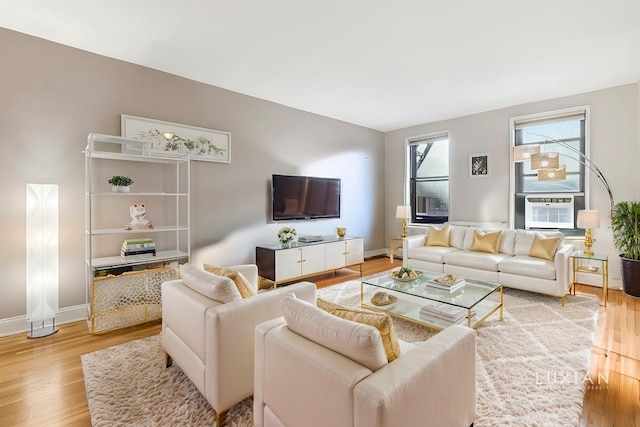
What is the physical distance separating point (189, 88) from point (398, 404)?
396cm

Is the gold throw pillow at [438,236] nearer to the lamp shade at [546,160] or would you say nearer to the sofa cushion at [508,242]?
the sofa cushion at [508,242]

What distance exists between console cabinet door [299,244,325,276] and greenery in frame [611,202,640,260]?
146 inches

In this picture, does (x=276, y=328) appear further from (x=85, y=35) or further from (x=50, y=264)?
(x=85, y=35)

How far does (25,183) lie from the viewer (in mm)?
2814

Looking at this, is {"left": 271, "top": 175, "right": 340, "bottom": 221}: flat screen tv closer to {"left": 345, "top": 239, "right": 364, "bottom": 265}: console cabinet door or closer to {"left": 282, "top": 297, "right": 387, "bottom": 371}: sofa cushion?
{"left": 345, "top": 239, "right": 364, "bottom": 265}: console cabinet door

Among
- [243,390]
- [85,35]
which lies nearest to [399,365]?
[243,390]

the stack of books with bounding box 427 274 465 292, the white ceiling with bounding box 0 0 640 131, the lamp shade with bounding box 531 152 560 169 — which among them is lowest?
the stack of books with bounding box 427 274 465 292

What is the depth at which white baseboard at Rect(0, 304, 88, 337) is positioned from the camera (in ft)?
9.02

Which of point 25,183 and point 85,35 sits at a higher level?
point 85,35

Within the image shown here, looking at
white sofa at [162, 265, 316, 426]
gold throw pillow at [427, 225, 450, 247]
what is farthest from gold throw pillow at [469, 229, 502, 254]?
white sofa at [162, 265, 316, 426]

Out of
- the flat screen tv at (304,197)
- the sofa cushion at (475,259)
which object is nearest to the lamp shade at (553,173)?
the sofa cushion at (475,259)

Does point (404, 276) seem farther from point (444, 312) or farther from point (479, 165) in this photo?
point (479, 165)

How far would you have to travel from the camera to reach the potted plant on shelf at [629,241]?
11.7 feet

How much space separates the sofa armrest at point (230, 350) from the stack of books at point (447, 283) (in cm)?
187
